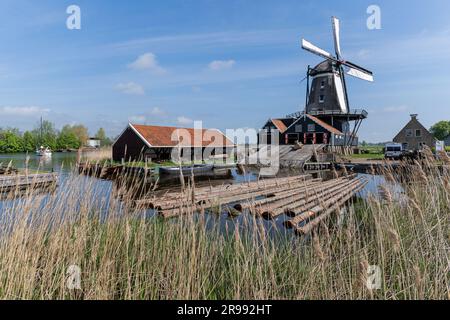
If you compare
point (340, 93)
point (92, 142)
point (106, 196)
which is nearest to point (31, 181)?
point (106, 196)

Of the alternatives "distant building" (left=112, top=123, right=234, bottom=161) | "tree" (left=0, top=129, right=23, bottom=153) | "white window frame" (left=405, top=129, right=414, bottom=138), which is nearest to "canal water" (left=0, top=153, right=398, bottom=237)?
"distant building" (left=112, top=123, right=234, bottom=161)

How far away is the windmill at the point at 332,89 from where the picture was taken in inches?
1484

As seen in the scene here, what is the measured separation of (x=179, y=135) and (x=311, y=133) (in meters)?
17.6

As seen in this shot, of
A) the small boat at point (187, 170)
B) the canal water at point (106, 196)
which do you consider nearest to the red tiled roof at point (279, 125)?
the small boat at point (187, 170)

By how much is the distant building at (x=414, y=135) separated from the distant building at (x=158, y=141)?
32.2 metres

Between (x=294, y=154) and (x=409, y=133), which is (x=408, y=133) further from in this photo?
(x=294, y=154)

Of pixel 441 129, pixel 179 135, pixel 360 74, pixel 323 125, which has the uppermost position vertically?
pixel 360 74

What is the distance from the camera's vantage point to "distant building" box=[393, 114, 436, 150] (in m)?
43.8

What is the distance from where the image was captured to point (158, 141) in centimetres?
2967

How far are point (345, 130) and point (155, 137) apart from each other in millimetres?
26811

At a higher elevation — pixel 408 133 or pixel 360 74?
pixel 360 74

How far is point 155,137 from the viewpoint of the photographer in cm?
3014

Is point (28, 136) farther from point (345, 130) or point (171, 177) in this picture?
point (345, 130)
